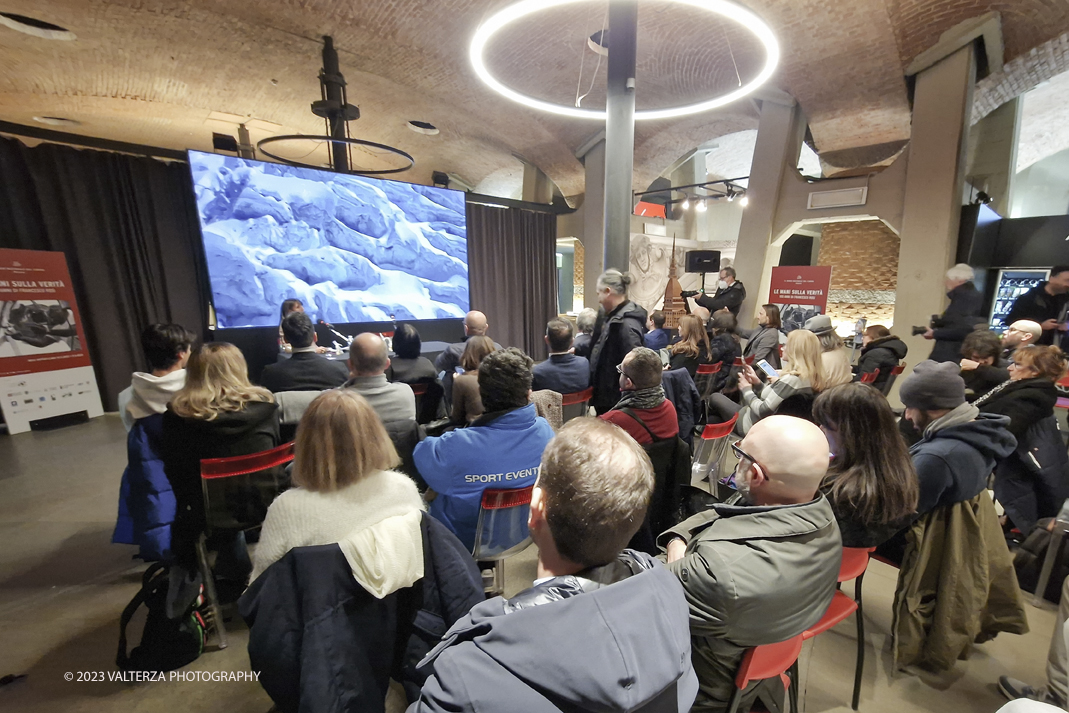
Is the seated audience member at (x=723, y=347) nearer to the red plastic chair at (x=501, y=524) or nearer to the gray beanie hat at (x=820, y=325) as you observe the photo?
the gray beanie hat at (x=820, y=325)

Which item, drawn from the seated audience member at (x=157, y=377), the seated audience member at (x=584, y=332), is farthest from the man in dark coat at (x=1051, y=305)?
the seated audience member at (x=157, y=377)

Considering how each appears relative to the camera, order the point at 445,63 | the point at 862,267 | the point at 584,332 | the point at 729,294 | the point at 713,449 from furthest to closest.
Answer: the point at 862,267, the point at 729,294, the point at 445,63, the point at 584,332, the point at 713,449

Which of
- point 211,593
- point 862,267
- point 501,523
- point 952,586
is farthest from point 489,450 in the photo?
point 862,267

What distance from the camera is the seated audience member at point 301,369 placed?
251 cm

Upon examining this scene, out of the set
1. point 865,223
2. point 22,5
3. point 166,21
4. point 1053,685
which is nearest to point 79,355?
point 22,5

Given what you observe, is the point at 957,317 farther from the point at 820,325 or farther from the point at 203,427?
the point at 203,427

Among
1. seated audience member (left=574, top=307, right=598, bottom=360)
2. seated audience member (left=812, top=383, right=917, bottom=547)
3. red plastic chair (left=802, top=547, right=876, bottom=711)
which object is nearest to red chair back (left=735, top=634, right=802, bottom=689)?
red plastic chair (left=802, top=547, right=876, bottom=711)

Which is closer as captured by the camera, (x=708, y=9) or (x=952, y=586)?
(x=952, y=586)

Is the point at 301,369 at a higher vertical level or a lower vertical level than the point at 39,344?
higher

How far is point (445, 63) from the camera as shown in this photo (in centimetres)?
569

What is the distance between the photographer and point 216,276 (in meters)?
4.97

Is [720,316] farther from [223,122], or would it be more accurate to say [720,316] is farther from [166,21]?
[223,122]

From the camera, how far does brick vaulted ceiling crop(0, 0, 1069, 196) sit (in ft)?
14.9

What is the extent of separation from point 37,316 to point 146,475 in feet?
15.6
